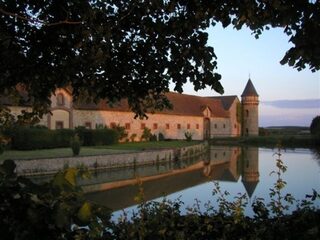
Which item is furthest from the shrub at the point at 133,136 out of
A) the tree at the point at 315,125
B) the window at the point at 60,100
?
the tree at the point at 315,125

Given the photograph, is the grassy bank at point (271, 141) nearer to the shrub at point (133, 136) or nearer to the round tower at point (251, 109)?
the round tower at point (251, 109)

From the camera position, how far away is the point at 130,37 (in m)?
3.83

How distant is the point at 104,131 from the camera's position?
28.0 m

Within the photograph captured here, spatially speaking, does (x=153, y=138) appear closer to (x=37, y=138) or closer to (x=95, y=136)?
(x=95, y=136)

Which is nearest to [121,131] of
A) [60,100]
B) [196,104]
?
[60,100]

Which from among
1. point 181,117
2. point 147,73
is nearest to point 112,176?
point 147,73

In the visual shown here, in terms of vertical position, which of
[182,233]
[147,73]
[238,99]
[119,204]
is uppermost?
[238,99]

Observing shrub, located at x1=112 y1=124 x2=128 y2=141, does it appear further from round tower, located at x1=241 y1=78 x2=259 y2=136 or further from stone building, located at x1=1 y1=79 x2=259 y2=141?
round tower, located at x1=241 y1=78 x2=259 y2=136

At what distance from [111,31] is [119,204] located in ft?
27.3

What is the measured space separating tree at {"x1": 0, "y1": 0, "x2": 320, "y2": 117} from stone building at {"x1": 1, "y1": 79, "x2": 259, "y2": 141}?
15.9 meters

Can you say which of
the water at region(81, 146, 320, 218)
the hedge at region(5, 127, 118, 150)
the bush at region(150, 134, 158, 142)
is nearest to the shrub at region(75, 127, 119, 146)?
the hedge at region(5, 127, 118, 150)

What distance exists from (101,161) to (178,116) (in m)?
25.8

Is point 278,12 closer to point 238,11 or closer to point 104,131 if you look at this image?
point 238,11

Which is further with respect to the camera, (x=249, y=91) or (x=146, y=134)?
(x=249, y=91)
